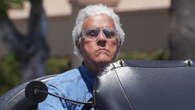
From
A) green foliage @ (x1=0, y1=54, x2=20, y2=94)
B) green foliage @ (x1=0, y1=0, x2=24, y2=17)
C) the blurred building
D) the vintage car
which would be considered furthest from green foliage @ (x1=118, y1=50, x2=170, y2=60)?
the vintage car

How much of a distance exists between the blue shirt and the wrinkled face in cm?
9

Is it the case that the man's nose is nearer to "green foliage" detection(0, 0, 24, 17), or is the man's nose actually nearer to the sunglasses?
the sunglasses

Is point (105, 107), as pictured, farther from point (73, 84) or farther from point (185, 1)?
point (185, 1)

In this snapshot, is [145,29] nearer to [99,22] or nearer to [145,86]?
[99,22]

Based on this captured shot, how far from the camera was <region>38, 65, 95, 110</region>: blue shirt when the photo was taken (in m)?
2.31

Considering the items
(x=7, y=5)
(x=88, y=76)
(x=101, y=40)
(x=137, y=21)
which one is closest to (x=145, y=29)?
(x=137, y=21)

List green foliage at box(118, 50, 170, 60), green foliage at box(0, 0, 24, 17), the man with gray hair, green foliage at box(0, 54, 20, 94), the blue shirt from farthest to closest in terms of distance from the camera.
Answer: green foliage at box(0, 54, 20, 94) → green foliage at box(118, 50, 170, 60) → green foliage at box(0, 0, 24, 17) → the man with gray hair → the blue shirt

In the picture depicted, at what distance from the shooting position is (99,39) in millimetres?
2475

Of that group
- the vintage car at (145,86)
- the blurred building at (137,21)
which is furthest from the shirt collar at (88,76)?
the blurred building at (137,21)

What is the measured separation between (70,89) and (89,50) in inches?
9.0

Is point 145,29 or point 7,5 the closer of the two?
point 7,5

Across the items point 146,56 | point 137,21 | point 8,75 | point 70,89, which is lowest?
point 8,75

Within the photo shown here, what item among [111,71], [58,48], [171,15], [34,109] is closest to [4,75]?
[58,48]

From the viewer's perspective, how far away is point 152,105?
1.93 metres
